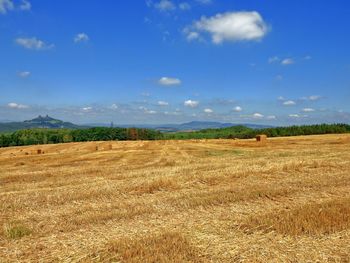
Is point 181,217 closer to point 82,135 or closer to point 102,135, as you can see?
point 102,135

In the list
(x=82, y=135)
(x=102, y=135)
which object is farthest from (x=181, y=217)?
(x=82, y=135)

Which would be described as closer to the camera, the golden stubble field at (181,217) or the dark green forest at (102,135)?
the golden stubble field at (181,217)

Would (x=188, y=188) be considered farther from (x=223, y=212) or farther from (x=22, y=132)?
(x=22, y=132)

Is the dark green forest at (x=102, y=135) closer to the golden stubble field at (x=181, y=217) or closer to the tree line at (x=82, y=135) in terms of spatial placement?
the tree line at (x=82, y=135)

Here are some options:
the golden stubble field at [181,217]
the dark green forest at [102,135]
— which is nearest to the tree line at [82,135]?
the dark green forest at [102,135]

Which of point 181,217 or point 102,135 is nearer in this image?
point 181,217

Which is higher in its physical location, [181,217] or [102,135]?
[102,135]

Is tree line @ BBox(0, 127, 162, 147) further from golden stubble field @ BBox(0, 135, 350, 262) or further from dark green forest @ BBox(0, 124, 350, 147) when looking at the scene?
golden stubble field @ BBox(0, 135, 350, 262)

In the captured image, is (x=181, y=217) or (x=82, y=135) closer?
(x=181, y=217)

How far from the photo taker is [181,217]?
33.9 feet

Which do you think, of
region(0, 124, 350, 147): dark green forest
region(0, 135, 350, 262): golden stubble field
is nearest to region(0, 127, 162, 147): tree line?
region(0, 124, 350, 147): dark green forest

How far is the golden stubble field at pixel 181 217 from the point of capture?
7578mm

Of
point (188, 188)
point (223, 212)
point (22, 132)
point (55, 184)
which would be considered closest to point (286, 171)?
point (188, 188)

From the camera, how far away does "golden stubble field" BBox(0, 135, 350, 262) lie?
24.9 ft
